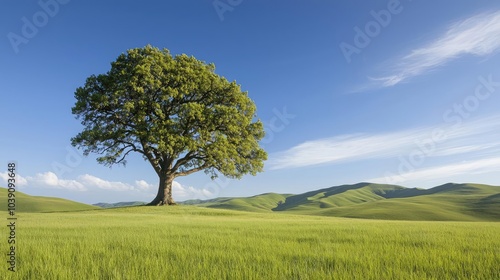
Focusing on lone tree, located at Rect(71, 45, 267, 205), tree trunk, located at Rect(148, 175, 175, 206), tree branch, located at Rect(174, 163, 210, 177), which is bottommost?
tree trunk, located at Rect(148, 175, 175, 206)

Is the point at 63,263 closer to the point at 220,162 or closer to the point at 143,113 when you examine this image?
the point at 143,113

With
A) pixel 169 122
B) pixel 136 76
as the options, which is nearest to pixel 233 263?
pixel 169 122

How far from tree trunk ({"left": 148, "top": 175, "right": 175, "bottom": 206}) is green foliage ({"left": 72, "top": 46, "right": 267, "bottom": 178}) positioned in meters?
0.93

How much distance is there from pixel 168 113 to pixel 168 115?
0.30 meters

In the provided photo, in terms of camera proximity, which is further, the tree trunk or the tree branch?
the tree branch

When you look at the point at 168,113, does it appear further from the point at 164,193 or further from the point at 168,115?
the point at 164,193

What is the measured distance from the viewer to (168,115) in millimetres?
34062

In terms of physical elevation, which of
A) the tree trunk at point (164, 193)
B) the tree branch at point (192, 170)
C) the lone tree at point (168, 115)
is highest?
the lone tree at point (168, 115)

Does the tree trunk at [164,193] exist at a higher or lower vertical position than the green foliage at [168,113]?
lower

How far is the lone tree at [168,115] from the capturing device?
104 feet

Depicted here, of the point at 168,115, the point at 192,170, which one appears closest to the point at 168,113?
the point at 168,115

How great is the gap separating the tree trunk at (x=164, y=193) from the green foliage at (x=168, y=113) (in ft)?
3.05

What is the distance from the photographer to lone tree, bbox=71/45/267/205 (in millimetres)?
31781

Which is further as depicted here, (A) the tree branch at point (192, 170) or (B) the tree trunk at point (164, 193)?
(A) the tree branch at point (192, 170)
